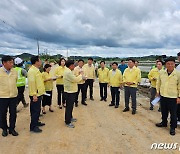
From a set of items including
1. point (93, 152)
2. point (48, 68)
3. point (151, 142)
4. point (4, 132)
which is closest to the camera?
point (93, 152)

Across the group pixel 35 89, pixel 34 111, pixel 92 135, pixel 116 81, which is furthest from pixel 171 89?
pixel 34 111

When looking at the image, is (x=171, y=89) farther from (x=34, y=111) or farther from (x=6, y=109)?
(x=6, y=109)

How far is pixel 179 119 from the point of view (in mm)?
5547

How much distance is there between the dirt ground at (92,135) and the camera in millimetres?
4004

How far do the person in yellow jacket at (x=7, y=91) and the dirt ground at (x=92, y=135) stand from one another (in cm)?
35

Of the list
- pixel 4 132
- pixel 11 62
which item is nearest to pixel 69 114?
pixel 4 132

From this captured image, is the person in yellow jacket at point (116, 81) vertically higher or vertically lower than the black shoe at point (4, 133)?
higher

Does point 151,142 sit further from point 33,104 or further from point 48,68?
point 48,68

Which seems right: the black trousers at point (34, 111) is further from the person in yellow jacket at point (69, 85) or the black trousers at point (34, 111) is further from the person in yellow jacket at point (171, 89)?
the person in yellow jacket at point (171, 89)

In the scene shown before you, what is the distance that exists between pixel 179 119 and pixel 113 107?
2.48 meters

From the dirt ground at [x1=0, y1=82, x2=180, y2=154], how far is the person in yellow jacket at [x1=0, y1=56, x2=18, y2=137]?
348mm

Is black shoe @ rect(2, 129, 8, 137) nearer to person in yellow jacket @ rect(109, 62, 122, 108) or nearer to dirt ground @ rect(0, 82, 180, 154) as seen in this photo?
dirt ground @ rect(0, 82, 180, 154)

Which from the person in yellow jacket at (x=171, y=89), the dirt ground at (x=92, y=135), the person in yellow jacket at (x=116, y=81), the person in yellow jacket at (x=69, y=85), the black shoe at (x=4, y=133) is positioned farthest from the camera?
the person in yellow jacket at (x=116, y=81)

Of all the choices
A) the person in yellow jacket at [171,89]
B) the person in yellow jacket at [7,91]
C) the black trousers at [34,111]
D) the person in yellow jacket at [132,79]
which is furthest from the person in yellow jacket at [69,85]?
the person in yellow jacket at [171,89]
